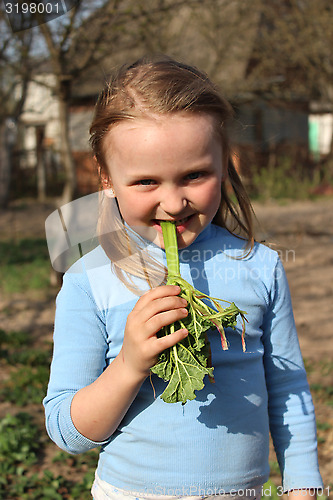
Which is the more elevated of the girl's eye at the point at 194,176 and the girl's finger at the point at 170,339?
the girl's eye at the point at 194,176

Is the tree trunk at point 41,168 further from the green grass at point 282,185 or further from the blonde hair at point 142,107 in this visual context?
the blonde hair at point 142,107

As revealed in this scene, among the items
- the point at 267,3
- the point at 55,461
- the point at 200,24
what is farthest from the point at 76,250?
the point at 267,3

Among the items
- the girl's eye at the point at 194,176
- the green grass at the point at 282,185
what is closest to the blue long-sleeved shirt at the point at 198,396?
the girl's eye at the point at 194,176

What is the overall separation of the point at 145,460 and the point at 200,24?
1058cm

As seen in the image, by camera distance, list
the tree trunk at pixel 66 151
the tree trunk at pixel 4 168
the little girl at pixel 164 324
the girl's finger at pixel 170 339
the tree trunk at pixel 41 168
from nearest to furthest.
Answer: the girl's finger at pixel 170 339 → the little girl at pixel 164 324 → the tree trunk at pixel 66 151 → the tree trunk at pixel 4 168 → the tree trunk at pixel 41 168

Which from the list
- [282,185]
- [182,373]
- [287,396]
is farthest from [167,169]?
[282,185]

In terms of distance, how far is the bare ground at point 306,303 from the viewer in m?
3.12

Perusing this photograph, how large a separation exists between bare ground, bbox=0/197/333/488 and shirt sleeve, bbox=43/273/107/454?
60cm

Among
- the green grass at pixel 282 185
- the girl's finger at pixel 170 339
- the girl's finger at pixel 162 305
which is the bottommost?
the green grass at pixel 282 185

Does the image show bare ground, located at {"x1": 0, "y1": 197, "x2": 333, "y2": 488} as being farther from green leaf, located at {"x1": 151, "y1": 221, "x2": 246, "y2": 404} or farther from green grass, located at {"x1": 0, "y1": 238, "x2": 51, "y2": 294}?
green leaf, located at {"x1": 151, "y1": 221, "x2": 246, "y2": 404}

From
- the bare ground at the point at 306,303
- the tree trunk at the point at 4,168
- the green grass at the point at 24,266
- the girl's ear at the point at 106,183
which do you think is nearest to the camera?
the girl's ear at the point at 106,183

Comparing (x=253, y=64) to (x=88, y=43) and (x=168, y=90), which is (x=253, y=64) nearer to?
(x=88, y=43)

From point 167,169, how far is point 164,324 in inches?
13.0

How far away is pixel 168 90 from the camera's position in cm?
122
